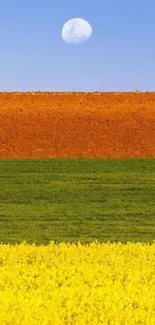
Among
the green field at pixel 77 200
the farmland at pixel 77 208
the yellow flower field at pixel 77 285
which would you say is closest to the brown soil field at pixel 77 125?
the farmland at pixel 77 208

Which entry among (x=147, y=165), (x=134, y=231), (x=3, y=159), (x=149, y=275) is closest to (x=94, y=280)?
(x=149, y=275)

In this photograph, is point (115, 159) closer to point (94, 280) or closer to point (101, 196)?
point (101, 196)

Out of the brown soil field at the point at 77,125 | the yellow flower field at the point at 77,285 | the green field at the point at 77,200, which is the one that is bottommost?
the yellow flower field at the point at 77,285

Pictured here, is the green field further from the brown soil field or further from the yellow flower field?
the yellow flower field

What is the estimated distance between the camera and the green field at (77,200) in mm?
16188

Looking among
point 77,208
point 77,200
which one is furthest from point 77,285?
point 77,200

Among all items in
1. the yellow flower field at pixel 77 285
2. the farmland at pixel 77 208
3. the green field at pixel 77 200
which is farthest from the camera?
the green field at pixel 77 200

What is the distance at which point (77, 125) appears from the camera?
1340 inches

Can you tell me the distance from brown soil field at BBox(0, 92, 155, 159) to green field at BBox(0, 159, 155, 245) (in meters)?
2.83

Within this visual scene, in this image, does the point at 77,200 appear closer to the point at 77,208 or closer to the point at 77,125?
the point at 77,208

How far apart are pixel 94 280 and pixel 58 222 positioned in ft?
27.9

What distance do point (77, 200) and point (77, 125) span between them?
45.2ft

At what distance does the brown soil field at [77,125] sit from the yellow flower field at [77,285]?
18.9 metres

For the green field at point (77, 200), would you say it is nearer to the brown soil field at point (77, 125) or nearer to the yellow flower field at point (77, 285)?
the brown soil field at point (77, 125)
